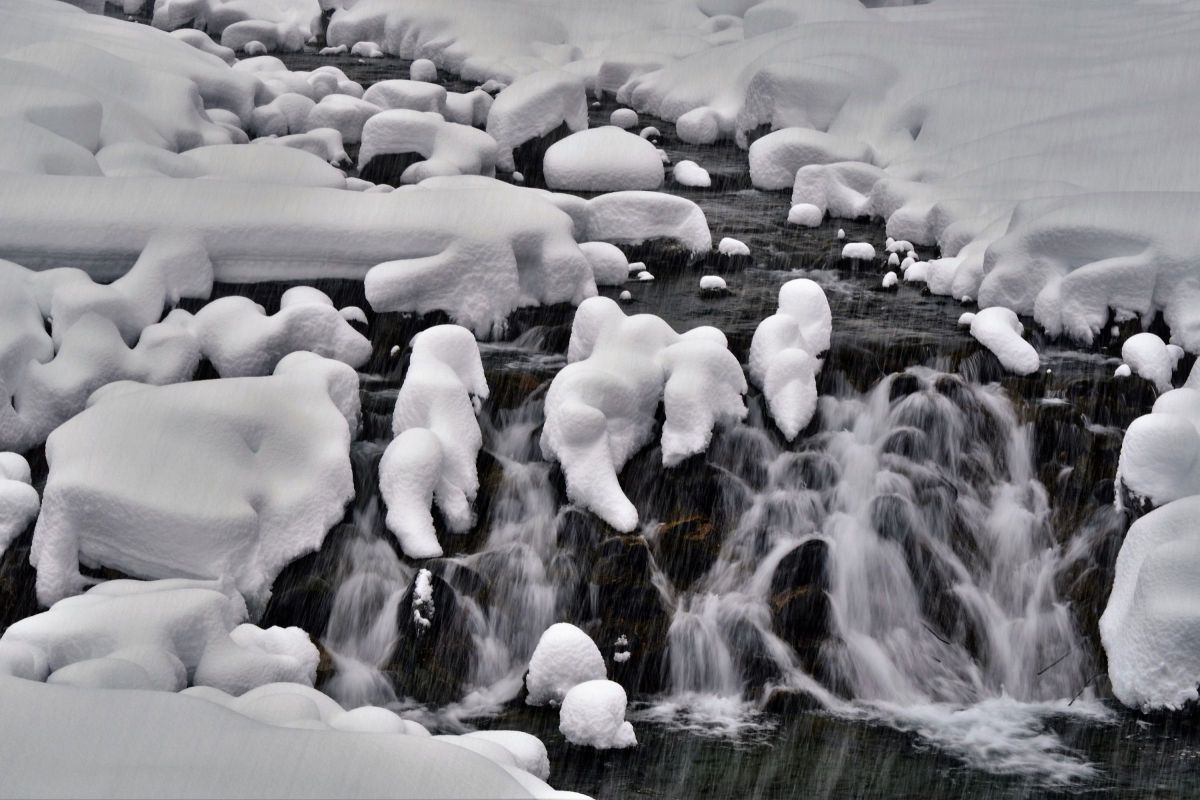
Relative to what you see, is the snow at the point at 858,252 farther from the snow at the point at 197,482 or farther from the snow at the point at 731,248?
the snow at the point at 197,482

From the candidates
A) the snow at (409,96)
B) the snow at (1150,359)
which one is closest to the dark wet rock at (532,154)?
the snow at (409,96)

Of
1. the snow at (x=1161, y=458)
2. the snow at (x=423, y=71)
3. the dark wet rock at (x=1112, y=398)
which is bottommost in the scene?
the snow at (x=1161, y=458)

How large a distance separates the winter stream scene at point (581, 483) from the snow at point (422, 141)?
9.2 inches

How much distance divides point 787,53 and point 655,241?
3.79m

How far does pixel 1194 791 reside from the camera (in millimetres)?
4684

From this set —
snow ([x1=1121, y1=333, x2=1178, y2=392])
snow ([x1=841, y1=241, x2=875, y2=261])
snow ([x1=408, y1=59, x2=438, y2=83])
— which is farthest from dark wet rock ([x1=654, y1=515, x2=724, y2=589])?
snow ([x1=408, y1=59, x2=438, y2=83])

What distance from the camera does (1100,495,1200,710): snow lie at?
16.7 ft

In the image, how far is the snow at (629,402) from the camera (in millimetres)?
5734

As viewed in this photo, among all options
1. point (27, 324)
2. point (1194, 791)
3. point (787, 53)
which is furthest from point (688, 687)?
point (787, 53)

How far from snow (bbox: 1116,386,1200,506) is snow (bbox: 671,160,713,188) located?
412cm

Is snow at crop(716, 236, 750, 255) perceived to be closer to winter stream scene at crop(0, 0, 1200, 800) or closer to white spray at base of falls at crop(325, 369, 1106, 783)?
winter stream scene at crop(0, 0, 1200, 800)

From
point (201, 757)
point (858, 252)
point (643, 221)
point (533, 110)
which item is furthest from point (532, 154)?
point (201, 757)

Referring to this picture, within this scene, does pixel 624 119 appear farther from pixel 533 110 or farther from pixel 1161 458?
pixel 1161 458

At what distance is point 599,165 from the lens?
29.1 ft
